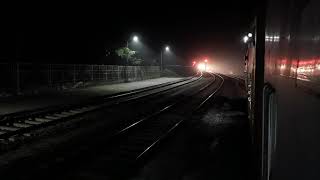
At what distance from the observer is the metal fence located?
25.8 meters

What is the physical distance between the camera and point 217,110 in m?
20.2

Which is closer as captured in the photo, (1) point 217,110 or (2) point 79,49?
(1) point 217,110

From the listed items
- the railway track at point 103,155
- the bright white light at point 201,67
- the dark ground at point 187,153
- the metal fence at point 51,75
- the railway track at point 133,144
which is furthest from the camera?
the bright white light at point 201,67

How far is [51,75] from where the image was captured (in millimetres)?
30469


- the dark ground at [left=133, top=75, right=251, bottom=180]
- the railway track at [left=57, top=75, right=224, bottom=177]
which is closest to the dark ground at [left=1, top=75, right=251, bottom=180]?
the dark ground at [left=133, top=75, right=251, bottom=180]

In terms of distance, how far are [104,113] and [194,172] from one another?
10.1 metres

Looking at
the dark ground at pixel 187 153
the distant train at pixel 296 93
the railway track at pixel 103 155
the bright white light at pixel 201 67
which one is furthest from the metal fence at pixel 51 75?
the bright white light at pixel 201 67

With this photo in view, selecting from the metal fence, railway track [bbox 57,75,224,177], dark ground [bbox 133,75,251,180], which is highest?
the metal fence

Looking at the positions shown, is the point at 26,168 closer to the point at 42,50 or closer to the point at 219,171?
the point at 219,171

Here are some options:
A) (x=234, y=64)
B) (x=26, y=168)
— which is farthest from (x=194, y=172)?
(x=234, y=64)

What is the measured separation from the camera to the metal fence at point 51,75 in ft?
84.8

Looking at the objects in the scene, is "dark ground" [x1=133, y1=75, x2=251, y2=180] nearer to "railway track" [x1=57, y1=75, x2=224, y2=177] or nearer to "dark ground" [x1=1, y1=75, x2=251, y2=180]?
"dark ground" [x1=1, y1=75, x2=251, y2=180]

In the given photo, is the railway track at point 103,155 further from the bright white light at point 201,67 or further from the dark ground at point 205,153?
the bright white light at point 201,67

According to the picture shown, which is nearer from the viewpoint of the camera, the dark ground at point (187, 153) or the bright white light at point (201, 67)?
the dark ground at point (187, 153)
